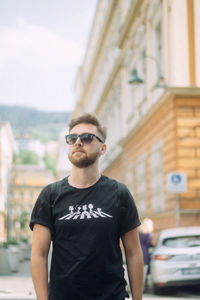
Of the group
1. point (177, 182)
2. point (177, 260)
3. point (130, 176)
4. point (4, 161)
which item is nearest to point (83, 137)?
point (177, 260)

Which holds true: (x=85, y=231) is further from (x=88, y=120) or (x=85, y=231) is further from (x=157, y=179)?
(x=157, y=179)

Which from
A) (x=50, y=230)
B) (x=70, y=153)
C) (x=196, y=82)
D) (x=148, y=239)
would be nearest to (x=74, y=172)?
(x=70, y=153)

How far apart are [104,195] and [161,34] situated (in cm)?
1980

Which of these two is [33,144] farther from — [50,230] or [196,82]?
[50,230]

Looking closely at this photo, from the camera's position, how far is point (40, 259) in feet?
10.9

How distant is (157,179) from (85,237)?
18.8 metres

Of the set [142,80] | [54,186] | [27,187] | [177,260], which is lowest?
[177,260]

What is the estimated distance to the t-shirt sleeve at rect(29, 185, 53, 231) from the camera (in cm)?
335

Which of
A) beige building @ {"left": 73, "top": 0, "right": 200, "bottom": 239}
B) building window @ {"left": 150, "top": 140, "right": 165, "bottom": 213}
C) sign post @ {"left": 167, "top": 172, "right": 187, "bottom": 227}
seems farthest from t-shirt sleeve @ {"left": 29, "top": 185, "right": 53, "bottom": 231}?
building window @ {"left": 150, "top": 140, "right": 165, "bottom": 213}

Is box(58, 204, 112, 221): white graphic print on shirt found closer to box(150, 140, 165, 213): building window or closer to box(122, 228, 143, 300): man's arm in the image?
box(122, 228, 143, 300): man's arm

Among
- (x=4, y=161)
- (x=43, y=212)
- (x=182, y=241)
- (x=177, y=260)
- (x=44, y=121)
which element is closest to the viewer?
(x=43, y=212)

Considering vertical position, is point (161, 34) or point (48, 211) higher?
point (161, 34)

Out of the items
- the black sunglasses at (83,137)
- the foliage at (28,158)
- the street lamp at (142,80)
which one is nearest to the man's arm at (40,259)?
the black sunglasses at (83,137)

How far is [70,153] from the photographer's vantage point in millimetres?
3479
